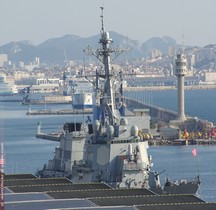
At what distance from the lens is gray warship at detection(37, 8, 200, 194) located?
39250 millimetres

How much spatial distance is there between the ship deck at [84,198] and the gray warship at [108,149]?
1700mm

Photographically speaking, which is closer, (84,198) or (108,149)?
(84,198)

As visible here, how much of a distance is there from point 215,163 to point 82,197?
119 ft

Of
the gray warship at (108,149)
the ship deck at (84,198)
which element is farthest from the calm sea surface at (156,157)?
the ship deck at (84,198)

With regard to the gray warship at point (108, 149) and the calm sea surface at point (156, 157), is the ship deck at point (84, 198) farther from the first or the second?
the calm sea surface at point (156, 157)

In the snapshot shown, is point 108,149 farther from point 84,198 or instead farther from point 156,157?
point 156,157

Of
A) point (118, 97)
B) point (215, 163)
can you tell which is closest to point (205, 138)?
point (215, 163)

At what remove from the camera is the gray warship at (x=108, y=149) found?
39250mm

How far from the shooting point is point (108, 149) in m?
39.6

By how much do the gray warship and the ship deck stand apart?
1700mm

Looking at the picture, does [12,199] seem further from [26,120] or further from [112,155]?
[26,120]

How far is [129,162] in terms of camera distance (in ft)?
128

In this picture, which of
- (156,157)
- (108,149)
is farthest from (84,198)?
(156,157)

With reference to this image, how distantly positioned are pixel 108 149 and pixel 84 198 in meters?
6.34
